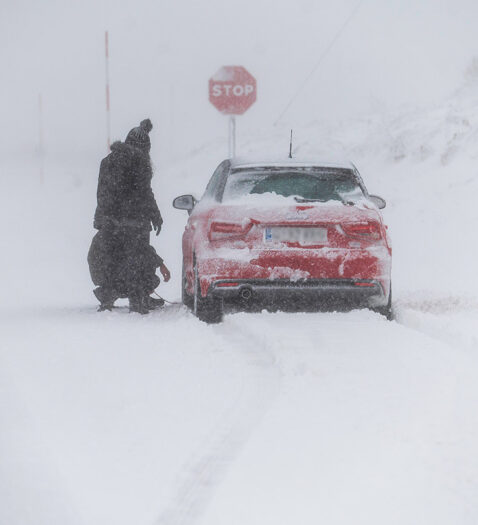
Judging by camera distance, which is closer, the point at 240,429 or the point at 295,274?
the point at 240,429

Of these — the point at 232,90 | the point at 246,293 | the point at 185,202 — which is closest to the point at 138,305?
the point at 185,202

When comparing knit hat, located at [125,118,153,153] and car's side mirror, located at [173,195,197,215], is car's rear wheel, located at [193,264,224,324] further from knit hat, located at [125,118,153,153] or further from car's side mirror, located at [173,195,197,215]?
knit hat, located at [125,118,153,153]

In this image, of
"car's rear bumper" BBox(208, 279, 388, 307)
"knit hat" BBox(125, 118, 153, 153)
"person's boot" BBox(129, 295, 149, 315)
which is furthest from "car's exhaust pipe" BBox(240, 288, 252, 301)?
"knit hat" BBox(125, 118, 153, 153)

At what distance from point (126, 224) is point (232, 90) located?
11406 mm

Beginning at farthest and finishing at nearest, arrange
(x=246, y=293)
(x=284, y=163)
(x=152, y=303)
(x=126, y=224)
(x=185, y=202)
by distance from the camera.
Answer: (x=152, y=303), (x=185, y=202), (x=126, y=224), (x=284, y=163), (x=246, y=293)

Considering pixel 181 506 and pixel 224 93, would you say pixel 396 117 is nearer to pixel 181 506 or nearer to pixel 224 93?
pixel 224 93

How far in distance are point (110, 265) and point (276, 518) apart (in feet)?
19.2

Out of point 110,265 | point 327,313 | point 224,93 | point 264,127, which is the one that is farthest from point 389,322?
point 264,127

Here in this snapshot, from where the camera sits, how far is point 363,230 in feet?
24.1

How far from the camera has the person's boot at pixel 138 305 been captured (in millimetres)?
8641

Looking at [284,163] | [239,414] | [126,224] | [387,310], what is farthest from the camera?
[126,224]

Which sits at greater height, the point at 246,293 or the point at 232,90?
the point at 232,90

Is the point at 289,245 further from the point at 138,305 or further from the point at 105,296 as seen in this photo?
the point at 105,296

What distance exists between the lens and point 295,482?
3.47 m
